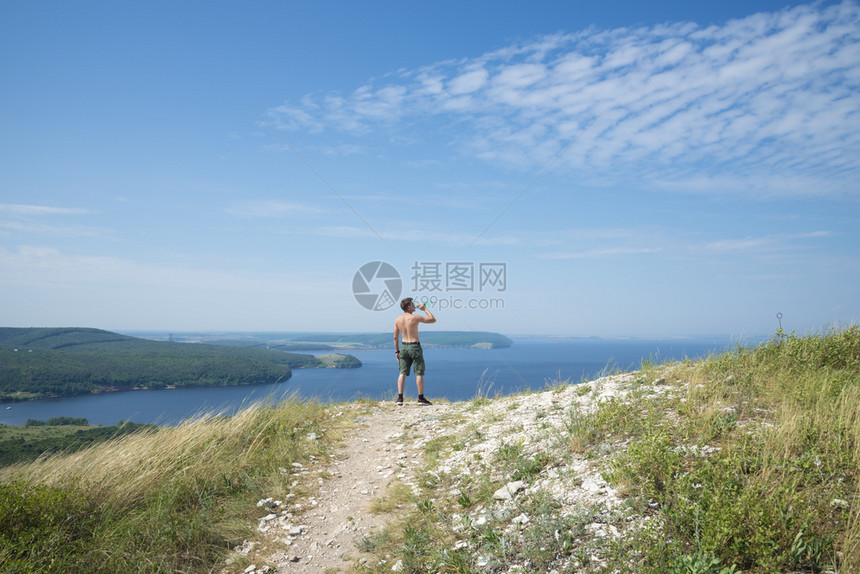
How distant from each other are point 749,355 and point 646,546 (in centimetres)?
692

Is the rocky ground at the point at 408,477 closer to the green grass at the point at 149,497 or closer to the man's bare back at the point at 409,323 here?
the green grass at the point at 149,497

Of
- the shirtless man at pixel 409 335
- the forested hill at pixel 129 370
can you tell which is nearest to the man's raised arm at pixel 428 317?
the shirtless man at pixel 409 335

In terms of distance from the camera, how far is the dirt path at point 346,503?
5152mm

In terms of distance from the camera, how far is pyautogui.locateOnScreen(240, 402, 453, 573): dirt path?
5152 millimetres

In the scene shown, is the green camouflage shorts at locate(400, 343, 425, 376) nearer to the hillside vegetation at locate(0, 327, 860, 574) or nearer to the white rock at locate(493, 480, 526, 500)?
the hillside vegetation at locate(0, 327, 860, 574)

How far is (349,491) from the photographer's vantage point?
6.90 metres

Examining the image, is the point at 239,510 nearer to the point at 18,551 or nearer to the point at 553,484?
the point at 18,551

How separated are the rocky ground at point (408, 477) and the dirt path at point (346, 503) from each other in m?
0.01

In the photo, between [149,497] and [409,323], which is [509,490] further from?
[409,323]

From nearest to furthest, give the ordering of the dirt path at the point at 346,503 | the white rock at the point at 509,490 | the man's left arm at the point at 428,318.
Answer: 1. the dirt path at the point at 346,503
2. the white rock at the point at 509,490
3. the man's left arm at the point at 428,318

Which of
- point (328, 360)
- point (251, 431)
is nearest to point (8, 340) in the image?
point (328, 360)

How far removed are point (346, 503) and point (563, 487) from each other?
10.8ft

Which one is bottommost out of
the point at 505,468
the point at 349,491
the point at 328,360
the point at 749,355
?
the point at 328,360

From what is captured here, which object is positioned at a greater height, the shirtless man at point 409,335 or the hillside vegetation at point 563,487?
the shirtless man at point 409,335
